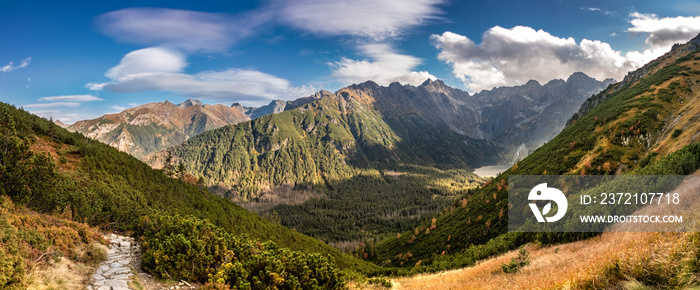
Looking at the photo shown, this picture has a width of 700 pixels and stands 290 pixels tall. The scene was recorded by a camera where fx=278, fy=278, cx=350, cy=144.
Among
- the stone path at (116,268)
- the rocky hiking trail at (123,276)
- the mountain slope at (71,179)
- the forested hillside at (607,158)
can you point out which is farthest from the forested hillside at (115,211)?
the forested hillside at (607,158)

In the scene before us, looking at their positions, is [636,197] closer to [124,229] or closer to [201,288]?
[201,288]

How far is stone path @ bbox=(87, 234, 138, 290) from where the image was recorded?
13.1 metres

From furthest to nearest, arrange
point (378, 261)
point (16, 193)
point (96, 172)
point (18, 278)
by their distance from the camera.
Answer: point (378, 261)
point (96, 172)
point (16, 193)
point (18, 278)

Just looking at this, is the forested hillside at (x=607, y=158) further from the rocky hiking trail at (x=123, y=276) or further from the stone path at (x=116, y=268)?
the stone path at (x=116, y=268)

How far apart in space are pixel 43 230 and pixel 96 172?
2482 centimetres

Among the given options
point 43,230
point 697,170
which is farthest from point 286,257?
point 697,170

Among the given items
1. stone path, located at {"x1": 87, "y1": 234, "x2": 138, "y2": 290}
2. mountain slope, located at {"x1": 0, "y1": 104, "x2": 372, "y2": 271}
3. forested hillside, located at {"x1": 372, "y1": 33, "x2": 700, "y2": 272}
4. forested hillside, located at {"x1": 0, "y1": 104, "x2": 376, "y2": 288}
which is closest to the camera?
stone path, located at {"x1": 87, "y1": 234, "x2": 138, "y2": 290}

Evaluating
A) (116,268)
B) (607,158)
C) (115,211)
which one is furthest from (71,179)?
(607,158)

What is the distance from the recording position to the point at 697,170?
23062 millimetres

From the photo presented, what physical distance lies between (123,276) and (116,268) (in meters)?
1.58

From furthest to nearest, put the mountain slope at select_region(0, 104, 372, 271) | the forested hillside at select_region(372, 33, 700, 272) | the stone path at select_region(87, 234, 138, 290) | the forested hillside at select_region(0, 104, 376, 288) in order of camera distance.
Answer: the forested hillside at select_region(372, 33, 700, 272), the mountain slope at select_region(0, 104, 372, 271), the forested hillside at select_region(0, 104, 376, 288), the stone path at select_region(87, 234, 138, 290)

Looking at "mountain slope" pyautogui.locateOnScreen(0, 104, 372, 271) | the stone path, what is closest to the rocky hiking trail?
the stone path

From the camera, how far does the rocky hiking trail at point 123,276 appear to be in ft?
43.3

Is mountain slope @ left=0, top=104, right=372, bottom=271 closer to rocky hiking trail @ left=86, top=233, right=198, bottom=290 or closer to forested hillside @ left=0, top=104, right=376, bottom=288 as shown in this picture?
forested hillside @ left=0, top=104, right=376, bottom=288
